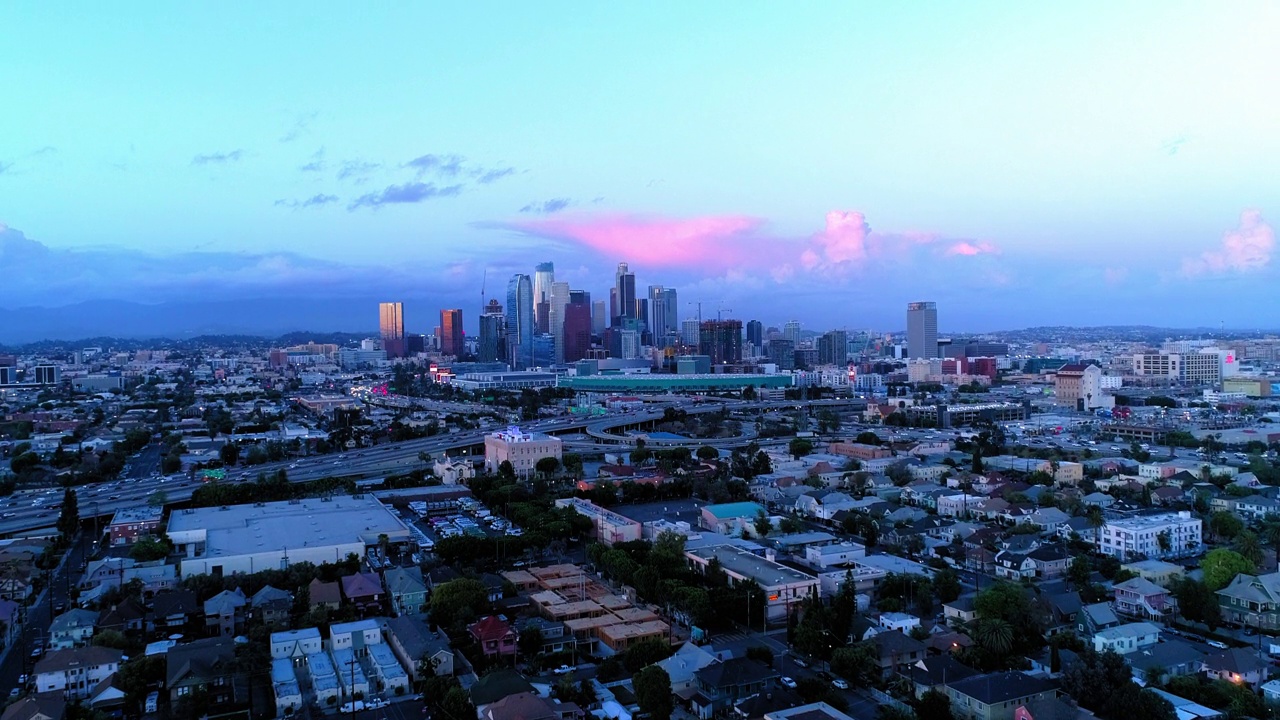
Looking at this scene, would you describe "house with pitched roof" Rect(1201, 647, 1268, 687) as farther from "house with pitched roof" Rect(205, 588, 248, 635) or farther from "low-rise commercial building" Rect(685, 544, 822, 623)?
"house with pitched roof" Rect(205, 588, 248, 635)

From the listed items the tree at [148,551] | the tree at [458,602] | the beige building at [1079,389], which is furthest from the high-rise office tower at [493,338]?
the tree at [458,602]

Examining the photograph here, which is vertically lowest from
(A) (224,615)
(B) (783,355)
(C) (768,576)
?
(A) (224,615)

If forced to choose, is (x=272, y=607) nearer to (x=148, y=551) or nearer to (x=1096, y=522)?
(x=148, y=551)

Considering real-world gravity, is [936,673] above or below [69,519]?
below

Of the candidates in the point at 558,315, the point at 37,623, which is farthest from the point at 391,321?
the point at 37,623

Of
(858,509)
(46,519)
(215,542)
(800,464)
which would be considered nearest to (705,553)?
(858,509)

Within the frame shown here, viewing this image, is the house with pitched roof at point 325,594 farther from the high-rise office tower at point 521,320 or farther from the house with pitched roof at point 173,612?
the high-rise office tower at point 521,320
